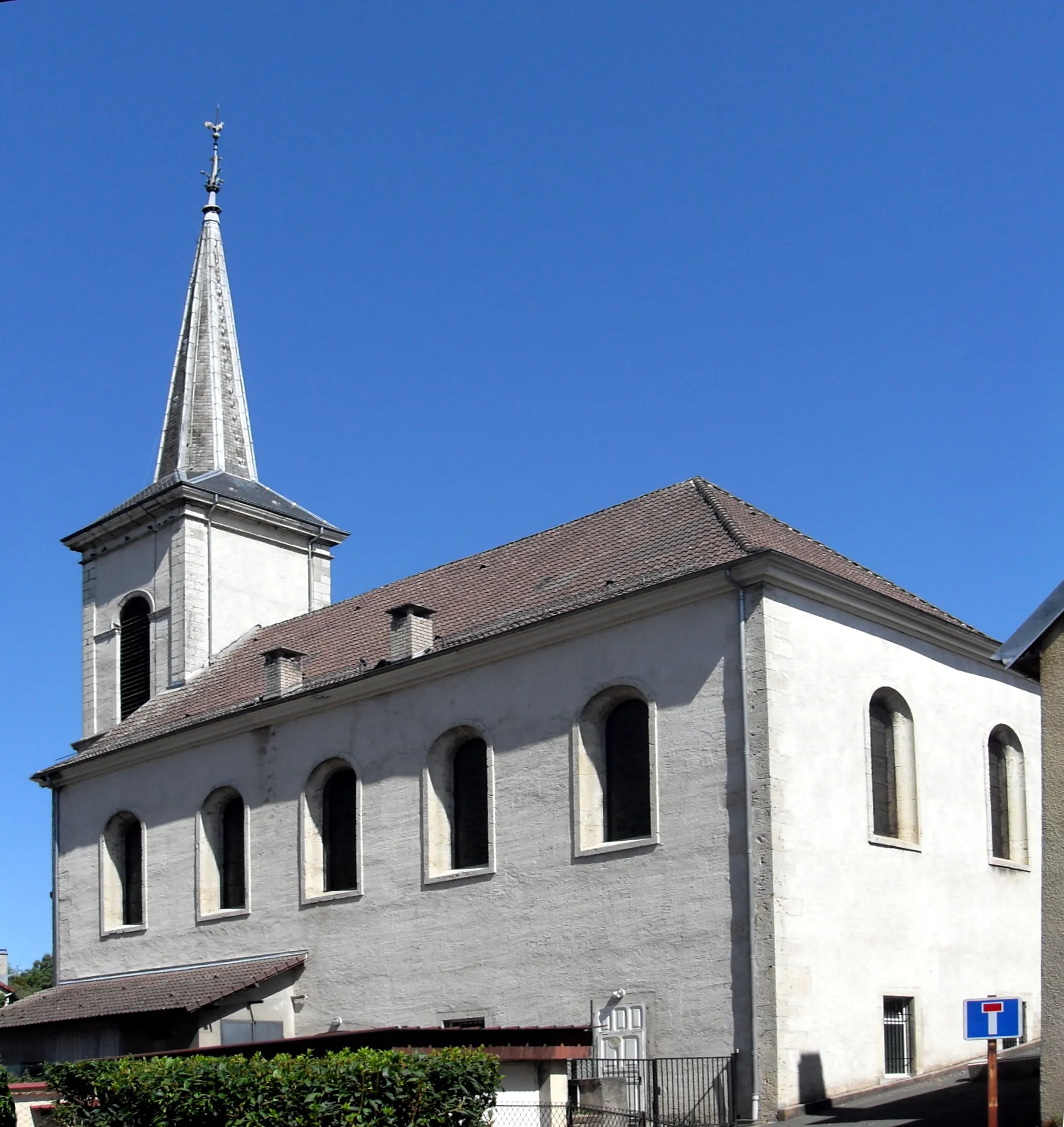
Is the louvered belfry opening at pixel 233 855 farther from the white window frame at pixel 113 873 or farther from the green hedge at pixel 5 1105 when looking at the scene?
the green hedge at pixel 5 1105

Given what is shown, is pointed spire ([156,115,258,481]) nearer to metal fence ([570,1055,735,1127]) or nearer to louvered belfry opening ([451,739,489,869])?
louvered belfry opening ([451,739,489,869])

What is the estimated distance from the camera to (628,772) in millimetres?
24484

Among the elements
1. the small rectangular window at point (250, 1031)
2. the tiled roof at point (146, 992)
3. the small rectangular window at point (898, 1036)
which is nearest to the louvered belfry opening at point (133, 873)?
the tiled roof at point (146, 992)

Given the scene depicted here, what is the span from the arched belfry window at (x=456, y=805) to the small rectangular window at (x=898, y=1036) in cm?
678

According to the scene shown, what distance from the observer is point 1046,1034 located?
1509cm

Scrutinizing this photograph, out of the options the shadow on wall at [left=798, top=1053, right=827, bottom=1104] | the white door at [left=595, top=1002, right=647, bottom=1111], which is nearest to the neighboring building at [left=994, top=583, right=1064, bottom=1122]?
the shadow on wall at [left=798, top=1053, right=827, bottom=1104]

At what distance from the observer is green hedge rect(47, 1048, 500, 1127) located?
58.5ft

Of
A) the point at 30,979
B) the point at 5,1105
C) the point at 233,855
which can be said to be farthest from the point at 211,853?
the point at 30,979

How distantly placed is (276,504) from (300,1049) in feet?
61.7

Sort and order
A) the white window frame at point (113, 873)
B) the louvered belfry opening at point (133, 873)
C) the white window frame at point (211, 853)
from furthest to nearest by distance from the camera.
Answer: the white window frame at point (113, 873) < the louvered belfry opening at point (133, 873) < the white window frame at point (211, 853)

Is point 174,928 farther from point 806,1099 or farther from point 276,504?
point 806,1099

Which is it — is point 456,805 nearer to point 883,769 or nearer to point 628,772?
point 628,772

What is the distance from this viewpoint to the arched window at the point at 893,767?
80.5 ft

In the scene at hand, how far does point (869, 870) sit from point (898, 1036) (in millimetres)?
2407
